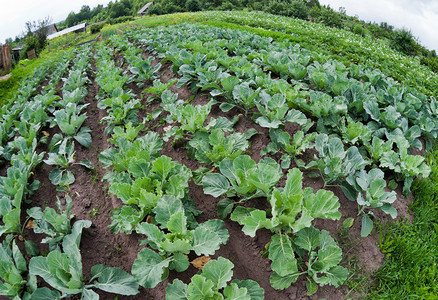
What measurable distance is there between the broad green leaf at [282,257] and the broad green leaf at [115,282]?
101 centimetres

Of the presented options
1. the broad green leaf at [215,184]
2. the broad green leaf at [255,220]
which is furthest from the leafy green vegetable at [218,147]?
the broad green leaf at [255,220]

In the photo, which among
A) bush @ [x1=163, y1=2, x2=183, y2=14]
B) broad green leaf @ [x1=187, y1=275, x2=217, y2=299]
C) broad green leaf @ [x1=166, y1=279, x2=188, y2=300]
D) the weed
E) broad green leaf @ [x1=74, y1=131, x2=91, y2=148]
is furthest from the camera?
bush @ [x1=163, y1=2, x2=183, y2=14]

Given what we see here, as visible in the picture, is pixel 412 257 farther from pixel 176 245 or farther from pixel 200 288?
pixel 176 245

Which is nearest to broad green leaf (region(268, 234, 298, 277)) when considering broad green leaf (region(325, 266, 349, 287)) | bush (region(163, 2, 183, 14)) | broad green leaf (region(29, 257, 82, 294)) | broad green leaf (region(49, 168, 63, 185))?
broad green leaf (region(325, 266, 349, 287))

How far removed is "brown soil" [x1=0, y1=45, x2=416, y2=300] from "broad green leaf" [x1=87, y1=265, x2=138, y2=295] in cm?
17

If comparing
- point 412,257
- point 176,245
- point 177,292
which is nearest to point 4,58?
point 176,245

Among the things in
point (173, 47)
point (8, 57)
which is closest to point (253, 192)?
Result: point (173, 47)

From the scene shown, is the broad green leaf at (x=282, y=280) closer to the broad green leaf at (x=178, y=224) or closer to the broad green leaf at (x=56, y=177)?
the broad green leaf at (x=178, y=224)

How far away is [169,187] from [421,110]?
13.8 ft

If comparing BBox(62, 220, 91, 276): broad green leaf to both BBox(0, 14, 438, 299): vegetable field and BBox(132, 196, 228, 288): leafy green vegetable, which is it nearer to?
BBox(0, 14, 438, 299): vegetable field

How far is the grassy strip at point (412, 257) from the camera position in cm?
204

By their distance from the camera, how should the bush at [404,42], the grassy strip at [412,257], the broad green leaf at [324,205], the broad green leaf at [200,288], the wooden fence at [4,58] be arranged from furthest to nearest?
the bush at [404,42] < the wooden fence at [4,58] < the grassy strip at [412,257] < the broad green leaf at [324,205] < the broad green leaf at [200,288]

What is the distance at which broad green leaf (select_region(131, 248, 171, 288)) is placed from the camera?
1.70m

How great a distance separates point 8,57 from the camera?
39.7ft
